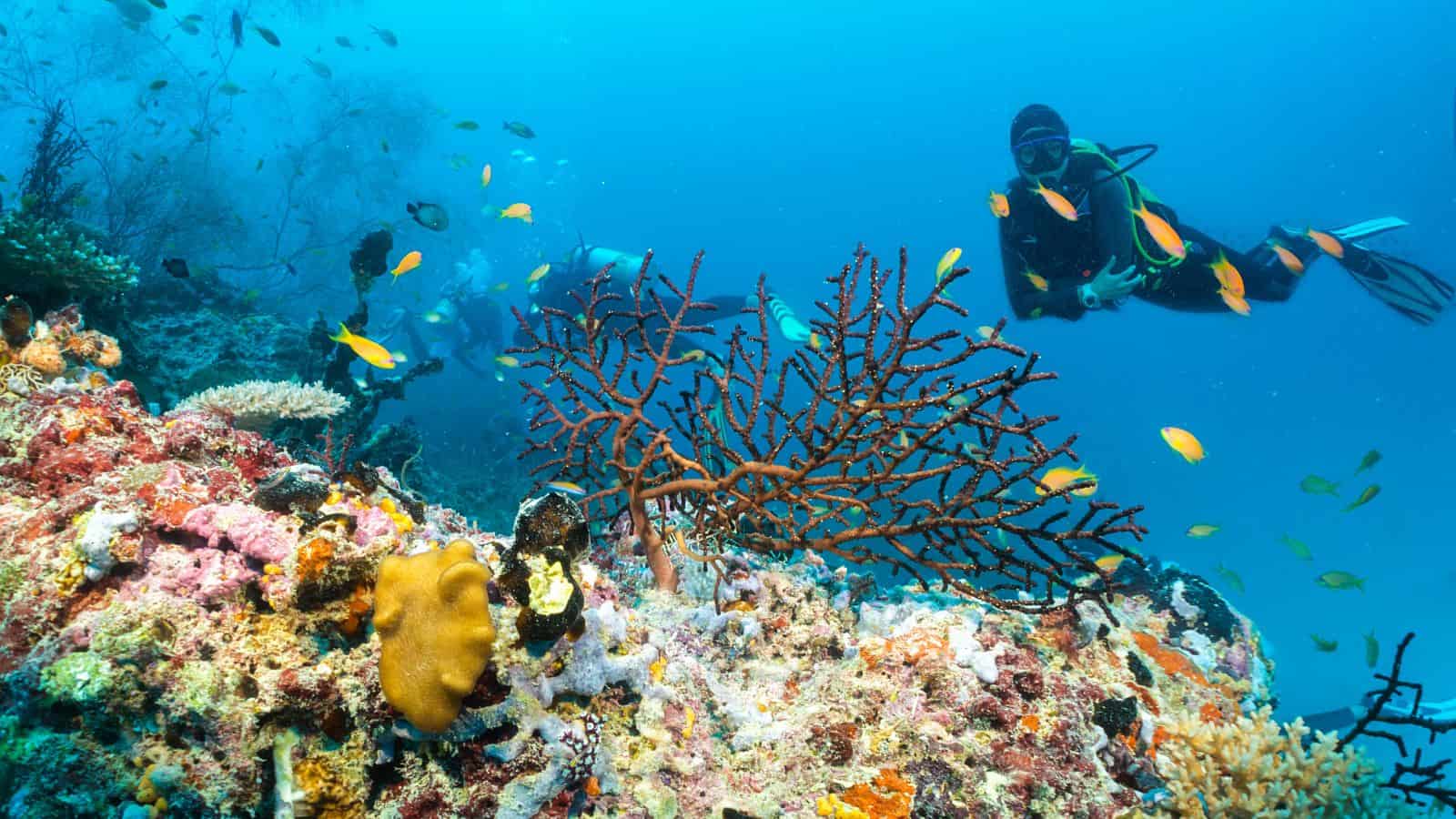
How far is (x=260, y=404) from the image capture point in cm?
504

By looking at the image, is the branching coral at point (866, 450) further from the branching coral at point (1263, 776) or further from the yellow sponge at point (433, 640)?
the yellow sponge at point (433, 640)

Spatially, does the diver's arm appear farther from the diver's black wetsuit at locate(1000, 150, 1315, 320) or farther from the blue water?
the blue water

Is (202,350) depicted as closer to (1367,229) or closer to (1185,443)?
(1185,443)

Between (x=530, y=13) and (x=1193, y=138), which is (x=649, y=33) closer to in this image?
(x=530, y=13)

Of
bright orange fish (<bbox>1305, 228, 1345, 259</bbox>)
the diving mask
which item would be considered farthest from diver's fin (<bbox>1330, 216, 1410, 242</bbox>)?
the diving mask

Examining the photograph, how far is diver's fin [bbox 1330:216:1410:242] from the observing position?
26.1 ft

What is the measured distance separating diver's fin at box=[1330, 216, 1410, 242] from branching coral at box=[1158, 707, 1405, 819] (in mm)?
8495

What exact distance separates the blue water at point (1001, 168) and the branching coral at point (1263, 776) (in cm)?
2988

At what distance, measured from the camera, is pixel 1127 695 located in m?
3.15

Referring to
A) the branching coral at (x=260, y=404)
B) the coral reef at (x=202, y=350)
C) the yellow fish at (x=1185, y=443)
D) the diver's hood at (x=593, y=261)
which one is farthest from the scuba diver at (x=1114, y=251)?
the coral reef at (x=202, y=350)

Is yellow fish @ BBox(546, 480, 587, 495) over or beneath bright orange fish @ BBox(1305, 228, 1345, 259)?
beneath

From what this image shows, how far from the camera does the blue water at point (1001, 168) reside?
125 ft

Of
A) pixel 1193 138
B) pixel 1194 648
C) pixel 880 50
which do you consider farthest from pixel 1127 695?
pixel 1193 138

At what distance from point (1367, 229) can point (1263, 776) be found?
925 cm
